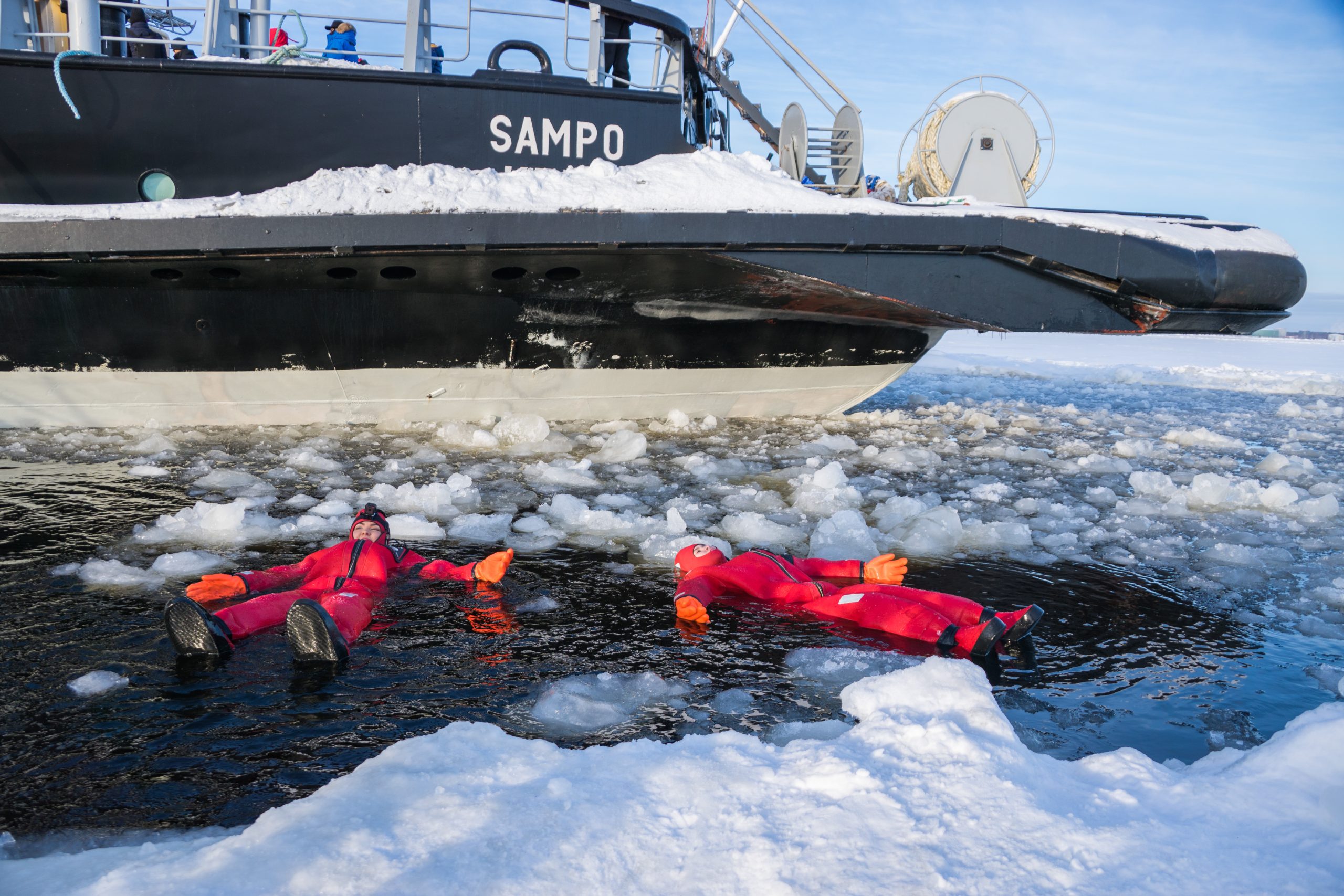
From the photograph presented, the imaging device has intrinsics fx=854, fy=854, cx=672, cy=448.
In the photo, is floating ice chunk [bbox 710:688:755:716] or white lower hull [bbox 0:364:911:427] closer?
floating ice chunk [bbox 710:688:755:716]

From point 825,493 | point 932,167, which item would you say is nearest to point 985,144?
point 932,167

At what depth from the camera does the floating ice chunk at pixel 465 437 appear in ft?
17.1

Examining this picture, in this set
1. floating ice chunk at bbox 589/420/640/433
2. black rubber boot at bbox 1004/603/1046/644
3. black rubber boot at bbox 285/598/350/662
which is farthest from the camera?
floating ice chunk at bbox 589/420/640/433

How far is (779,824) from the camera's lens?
1.47 meters

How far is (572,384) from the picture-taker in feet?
19.1

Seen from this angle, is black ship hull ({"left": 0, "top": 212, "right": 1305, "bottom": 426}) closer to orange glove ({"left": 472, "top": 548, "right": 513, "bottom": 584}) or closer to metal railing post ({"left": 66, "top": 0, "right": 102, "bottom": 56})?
metal railing post ({"left": 66, "top": 0, "right": 102, "bottom": 56})

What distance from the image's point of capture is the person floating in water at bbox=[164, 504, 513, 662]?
7.33ft

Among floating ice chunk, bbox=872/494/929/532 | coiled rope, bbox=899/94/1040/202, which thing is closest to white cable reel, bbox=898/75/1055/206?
coiled rope, bbox=899/94/1040/202

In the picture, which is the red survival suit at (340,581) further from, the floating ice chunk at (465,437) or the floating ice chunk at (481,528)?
the floating ice chunk at (465,437)

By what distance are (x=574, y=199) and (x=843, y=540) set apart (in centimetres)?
230

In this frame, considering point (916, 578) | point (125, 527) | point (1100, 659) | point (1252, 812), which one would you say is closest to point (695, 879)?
point (1252, 812)

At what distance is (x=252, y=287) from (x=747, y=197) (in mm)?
2798

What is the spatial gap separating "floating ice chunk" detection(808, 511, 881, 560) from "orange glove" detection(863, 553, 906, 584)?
15.7 inches

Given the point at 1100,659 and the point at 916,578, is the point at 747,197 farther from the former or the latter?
the point at 1100,659
